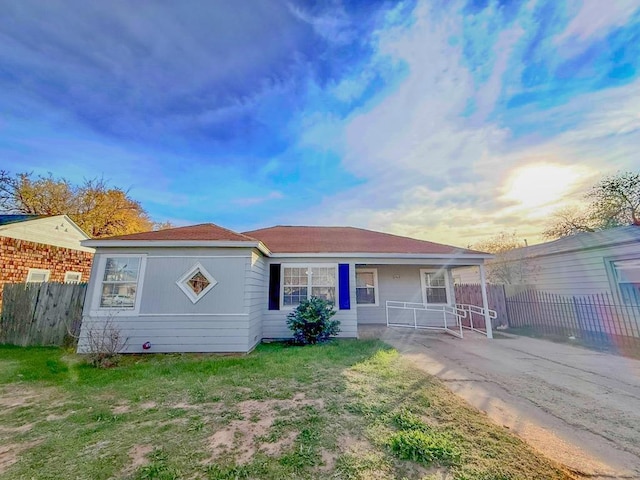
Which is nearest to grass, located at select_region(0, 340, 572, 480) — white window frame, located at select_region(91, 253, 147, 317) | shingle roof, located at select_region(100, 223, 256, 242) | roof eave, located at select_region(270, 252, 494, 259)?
white window frame, located at select_region(91, 253, 147, 317)

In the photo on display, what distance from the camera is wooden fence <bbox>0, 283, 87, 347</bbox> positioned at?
7.85 meters

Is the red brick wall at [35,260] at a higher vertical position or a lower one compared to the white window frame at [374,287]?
higher

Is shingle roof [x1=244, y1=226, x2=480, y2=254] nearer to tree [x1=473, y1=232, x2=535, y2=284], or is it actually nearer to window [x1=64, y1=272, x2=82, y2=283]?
tree [x1=473, y1=232, x2=535, y2=284]

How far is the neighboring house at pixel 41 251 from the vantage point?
33.3 feet

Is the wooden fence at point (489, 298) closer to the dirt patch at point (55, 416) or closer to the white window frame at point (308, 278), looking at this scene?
the white window frame at point (308, 278)

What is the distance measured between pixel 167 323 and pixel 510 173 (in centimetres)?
1147

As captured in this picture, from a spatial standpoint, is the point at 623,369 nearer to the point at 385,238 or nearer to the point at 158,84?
the point at 385,238

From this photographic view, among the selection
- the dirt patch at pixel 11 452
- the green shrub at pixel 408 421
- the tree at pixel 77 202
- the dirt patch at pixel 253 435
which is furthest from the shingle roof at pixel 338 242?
the tree at pixel 77 202

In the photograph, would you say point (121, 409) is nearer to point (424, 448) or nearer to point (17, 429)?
point (17, 429)

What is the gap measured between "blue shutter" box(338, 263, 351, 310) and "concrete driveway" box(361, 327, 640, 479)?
77.1 inches

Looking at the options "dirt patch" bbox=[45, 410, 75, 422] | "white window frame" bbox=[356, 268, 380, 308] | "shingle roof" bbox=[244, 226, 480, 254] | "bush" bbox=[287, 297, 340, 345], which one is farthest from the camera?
"white window frame" bbox=[356, 268, 380, 308]

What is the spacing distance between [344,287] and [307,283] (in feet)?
4.12

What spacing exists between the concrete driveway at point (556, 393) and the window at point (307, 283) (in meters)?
2.74

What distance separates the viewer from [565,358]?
624 centimetres
